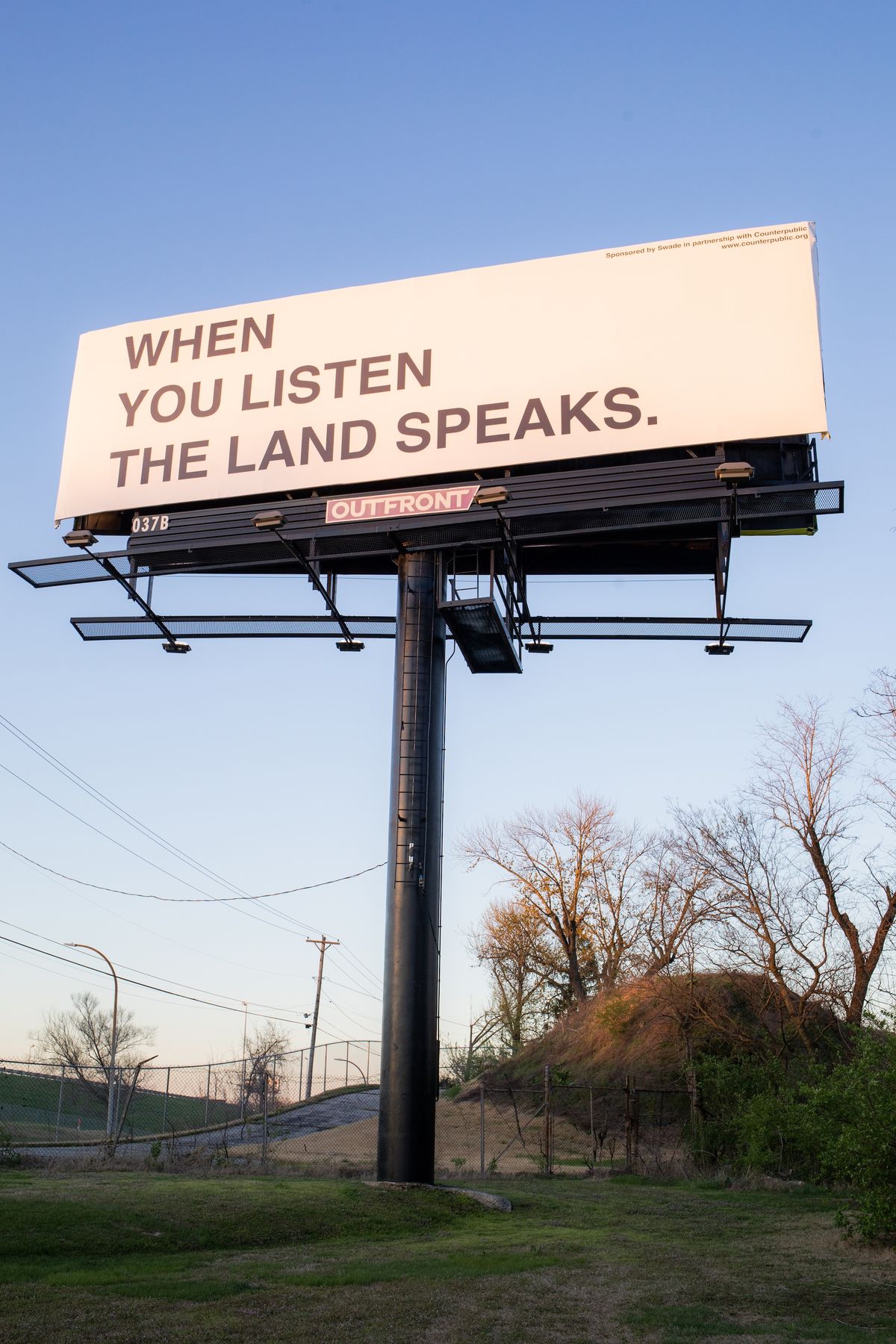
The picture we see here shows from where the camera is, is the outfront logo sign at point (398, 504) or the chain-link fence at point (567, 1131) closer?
the outfront logo sign at point (398, 504)

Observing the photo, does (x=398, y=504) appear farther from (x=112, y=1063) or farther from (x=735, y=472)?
(x=112, y=1063)

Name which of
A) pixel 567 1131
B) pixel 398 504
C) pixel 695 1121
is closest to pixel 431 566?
pixel 398 504

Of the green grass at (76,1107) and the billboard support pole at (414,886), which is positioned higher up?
the billboard support pole at (414,886)

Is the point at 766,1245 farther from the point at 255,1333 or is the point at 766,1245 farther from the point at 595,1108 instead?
the point at 595,1108

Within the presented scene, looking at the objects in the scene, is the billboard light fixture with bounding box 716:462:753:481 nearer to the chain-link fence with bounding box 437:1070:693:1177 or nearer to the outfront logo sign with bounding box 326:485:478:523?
the outfront logo sign with bounding box 326:485:478:523

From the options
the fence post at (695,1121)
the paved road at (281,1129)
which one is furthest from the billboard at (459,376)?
the fence post at (695,1121)

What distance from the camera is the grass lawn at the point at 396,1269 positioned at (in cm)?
783

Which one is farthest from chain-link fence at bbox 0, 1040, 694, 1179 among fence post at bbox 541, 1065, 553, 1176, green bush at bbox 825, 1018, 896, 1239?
green bush at bbox 825, 1018, 896, 1239

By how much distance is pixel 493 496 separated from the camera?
16422 millimetres

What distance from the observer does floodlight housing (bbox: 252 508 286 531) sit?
17.5 m

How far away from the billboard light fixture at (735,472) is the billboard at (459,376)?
123 cm

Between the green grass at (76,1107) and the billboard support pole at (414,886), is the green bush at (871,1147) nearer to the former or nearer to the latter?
the billboard support pole at (414,886)

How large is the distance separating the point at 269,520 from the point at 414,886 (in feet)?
19.0

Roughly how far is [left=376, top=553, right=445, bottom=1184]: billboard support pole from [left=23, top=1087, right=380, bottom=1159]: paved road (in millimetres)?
7142
